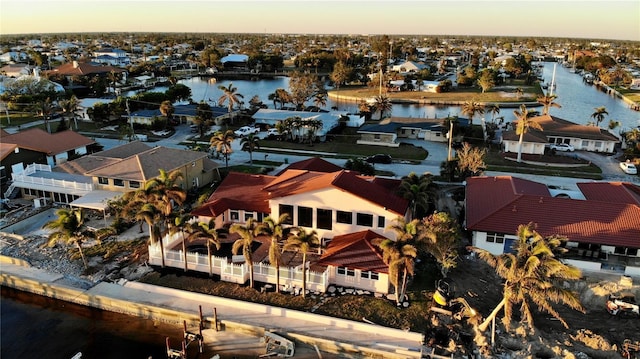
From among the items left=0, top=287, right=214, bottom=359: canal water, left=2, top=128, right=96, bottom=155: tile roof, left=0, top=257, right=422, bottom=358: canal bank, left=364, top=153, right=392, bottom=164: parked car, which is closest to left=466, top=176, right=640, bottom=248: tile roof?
left=0, top=257, right=422, bottom=358: canal bank

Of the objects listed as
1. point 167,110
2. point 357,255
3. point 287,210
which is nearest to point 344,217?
point 287,210

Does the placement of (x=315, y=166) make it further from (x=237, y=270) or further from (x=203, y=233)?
(x=203, y=233)

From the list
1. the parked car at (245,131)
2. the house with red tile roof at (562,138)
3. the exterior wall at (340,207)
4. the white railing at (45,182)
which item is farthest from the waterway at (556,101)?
the exterior wall at (340,207)

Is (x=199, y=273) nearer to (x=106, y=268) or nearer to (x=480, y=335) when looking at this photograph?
(x=106, y=268)

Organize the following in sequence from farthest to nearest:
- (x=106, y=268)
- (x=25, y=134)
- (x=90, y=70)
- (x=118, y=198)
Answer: (x=90, y=70), (x=25, y=134), (x=118, y=198), (x=106, y=268)

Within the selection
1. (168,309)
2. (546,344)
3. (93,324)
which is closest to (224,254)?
(168,309)

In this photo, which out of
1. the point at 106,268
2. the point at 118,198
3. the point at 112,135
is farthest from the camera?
the point at 112,135

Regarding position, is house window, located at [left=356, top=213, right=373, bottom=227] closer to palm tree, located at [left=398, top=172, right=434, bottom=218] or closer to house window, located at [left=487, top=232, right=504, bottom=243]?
palm tree, located at [left=398, top=172, right=434, bottom=218]
